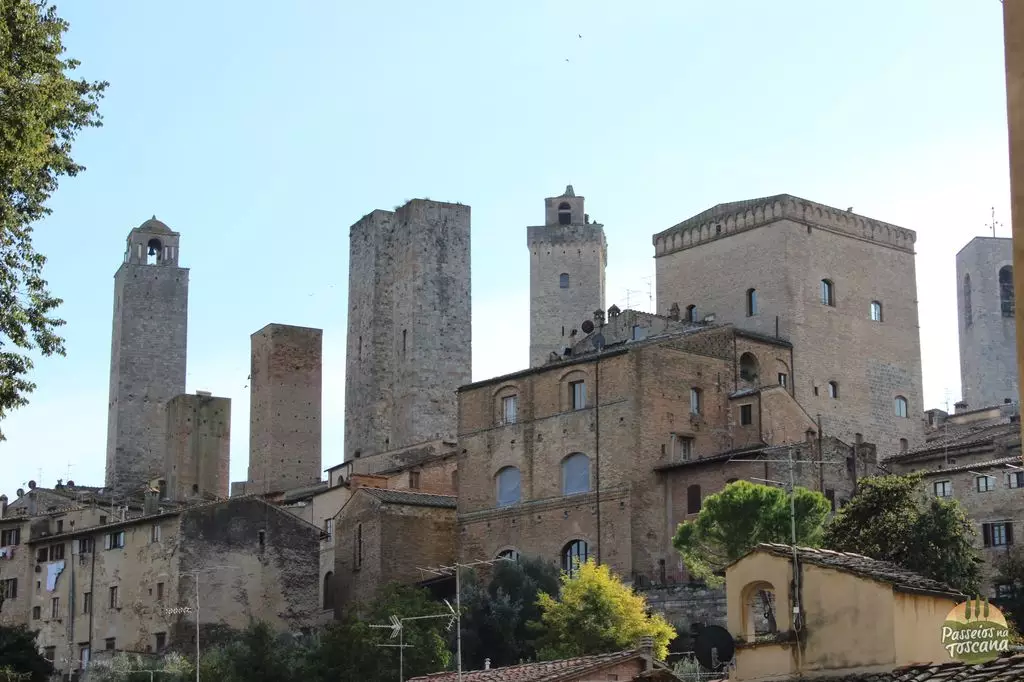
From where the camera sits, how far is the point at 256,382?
68188 millimetres

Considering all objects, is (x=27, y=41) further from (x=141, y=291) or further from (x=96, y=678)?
(x=141, y=291)

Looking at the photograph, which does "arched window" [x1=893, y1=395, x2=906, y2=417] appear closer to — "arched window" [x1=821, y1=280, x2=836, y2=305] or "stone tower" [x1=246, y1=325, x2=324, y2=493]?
"arched window" [x1=821, y1=280, x2=836, y2=305]

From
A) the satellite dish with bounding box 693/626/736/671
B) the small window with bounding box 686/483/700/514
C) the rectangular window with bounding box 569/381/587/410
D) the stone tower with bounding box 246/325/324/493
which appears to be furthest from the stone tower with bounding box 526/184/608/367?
the satellite dish with bounding box 693/626/736/671

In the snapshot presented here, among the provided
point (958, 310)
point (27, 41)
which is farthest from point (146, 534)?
point (958, 310)

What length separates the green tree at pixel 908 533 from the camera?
39.3 m

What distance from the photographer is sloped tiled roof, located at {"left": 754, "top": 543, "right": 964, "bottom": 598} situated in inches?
792

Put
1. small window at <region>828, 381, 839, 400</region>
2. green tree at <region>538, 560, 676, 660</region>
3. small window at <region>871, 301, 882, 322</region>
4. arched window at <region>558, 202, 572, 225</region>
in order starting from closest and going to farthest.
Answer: green tree at <region>538, 560, 676, 660</region> < small window at <region>828, 381, 839, 400</region> < small window at <region>871, 301, 882, 322</region> < arched window at <region>558, 202, 572, 225</region>

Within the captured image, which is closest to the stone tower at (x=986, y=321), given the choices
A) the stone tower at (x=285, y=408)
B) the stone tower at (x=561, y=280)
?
the stone tower at (x=561, y=280)

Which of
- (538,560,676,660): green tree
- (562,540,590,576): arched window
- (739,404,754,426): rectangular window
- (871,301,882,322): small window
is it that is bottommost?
(538,560,676,660): green tree

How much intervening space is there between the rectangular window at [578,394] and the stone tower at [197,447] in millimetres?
21004

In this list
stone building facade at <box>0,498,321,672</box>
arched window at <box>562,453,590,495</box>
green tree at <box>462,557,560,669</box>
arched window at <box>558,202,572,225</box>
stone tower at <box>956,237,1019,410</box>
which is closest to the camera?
green tree at <box>462,557,560,669</box>

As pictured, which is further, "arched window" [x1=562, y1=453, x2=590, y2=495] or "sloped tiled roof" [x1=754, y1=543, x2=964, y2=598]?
"arched window" [x1=562, y1=453, x2=590, y2=495]

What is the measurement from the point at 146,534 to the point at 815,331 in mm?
22293

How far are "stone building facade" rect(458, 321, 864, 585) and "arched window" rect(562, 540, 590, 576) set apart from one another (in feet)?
0.16
